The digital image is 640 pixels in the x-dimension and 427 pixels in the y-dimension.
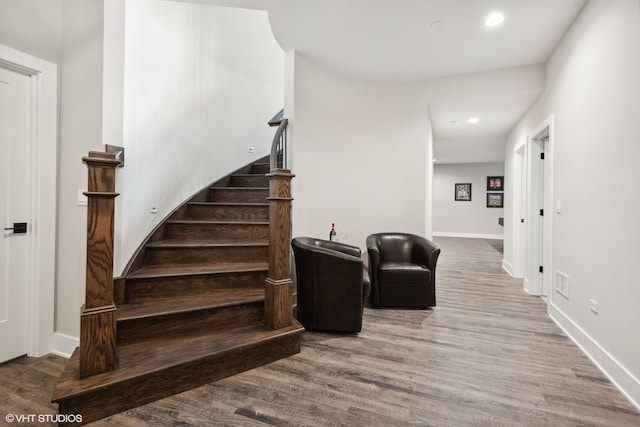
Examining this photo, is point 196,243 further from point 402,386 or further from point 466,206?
point 466,206

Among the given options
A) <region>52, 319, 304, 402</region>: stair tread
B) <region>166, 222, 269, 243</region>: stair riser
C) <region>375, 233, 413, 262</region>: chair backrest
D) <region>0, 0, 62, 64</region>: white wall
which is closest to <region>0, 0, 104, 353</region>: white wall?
<region>0, 0, 62, 64</region>: white wall

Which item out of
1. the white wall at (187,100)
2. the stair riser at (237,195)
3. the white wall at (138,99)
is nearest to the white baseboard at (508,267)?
the stair riser at (237,195)

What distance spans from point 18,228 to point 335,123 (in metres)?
3.26

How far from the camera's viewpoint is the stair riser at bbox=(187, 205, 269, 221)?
3.55m

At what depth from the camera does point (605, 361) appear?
6.79ft

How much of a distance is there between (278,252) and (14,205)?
1951 mm

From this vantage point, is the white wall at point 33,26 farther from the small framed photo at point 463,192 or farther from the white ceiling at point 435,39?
the small framed photo at point 463,192

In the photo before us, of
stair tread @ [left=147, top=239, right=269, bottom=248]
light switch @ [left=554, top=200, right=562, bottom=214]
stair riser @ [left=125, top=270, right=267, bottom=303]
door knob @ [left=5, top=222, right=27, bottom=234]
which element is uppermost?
light switch @ [left=554, top=200, right=562, bottom=214]

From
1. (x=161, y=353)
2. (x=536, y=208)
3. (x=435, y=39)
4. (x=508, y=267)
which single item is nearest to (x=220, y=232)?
(x=161, y=353)

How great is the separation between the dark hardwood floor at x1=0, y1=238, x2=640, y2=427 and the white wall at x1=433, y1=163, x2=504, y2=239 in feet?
27.0

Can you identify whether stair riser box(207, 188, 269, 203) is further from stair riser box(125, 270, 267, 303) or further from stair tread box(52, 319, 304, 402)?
stair tread box(52, 319, 304, 402)

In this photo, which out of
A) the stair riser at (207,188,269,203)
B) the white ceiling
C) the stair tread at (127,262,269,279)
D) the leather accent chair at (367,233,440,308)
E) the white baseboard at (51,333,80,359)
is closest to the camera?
the white baseboard at (51,333,80,359)

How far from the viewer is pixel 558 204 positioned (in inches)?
117

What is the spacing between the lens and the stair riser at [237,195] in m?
3.92
